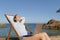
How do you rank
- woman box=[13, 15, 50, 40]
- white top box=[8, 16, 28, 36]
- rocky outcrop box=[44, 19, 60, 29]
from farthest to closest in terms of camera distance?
rocky outcrop box=[44, 19, 60, 29], white top box=[8, 16, 28, 36], woman box=[13, 15, 50, 40]

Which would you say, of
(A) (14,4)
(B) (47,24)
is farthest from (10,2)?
(B) (47,24)

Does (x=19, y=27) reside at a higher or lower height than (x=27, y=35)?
higher

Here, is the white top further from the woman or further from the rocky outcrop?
the rocky outcrop

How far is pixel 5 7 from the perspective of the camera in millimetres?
4980

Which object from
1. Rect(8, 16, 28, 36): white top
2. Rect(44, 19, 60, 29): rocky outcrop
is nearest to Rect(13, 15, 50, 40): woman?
Rect(8, 16, 28, 36): white top

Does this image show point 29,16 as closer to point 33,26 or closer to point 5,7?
point 33,26

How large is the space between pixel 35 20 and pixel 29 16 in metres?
0.20

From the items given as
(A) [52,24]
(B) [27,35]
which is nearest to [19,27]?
(B) [27,35]

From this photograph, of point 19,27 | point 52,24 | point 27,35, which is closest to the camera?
point 27,35

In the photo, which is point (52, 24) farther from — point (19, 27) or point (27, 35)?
point (27, 35)

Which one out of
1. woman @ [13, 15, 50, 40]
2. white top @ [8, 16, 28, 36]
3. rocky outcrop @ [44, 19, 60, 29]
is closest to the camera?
woman @ [13, 15, 50, 40]

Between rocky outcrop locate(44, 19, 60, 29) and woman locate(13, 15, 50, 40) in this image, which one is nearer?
woman locate(13, 15, 50, 40)

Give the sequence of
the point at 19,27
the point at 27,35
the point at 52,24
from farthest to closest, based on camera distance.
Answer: the point at 52,24 → the point at 19,27 → the point at 27,35

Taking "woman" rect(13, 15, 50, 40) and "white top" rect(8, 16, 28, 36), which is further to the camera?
"white top" rect(8, 16, 28, 36)
